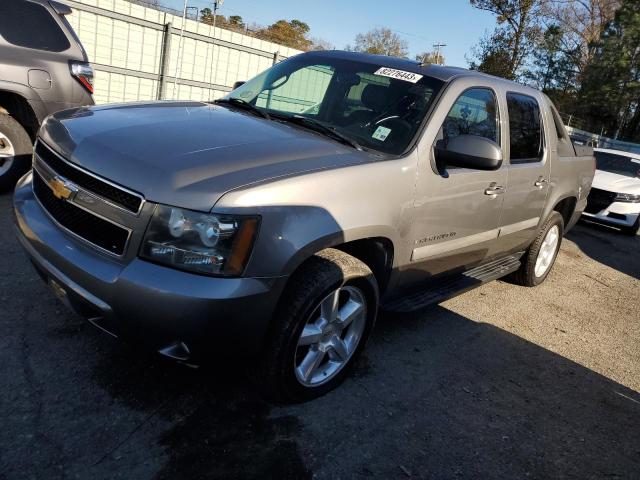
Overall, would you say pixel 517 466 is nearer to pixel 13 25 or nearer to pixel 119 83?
pixel 13 25

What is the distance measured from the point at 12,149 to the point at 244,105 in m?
2.86

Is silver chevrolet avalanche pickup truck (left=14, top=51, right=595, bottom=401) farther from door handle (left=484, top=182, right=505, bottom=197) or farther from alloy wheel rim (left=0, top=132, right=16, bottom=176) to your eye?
alloy wheel rim (left=0, top=132, right=16, bottom=176)

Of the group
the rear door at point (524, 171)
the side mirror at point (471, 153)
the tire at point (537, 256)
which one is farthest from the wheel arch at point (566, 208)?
the side mirror at point (471, 153)

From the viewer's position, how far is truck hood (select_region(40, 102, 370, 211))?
2.21 metres

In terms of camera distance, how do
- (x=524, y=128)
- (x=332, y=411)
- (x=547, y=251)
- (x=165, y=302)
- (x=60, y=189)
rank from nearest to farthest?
(x=165, y=302), (x=60, y=189), (x=332, y=411), (x=524, y=128), (x=547, y=251)

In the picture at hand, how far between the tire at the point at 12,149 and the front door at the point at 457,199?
401 cm

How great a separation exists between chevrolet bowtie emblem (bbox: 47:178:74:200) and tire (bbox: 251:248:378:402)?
110 centimetres

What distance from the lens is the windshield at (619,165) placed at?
10016 millimetres

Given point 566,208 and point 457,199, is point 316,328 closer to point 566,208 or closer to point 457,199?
point 457,199

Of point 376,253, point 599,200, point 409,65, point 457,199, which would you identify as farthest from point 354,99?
point 599,200

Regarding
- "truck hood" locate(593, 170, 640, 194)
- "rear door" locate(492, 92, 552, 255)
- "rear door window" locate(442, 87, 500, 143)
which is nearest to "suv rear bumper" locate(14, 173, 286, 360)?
"rear door window" locate(442, 87, 500, 143)

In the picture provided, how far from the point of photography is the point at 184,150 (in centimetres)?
243

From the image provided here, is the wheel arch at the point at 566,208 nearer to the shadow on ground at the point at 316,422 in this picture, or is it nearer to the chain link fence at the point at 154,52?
the shadow on ground at the point at 316,422

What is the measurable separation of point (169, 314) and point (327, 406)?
42.7 inches
